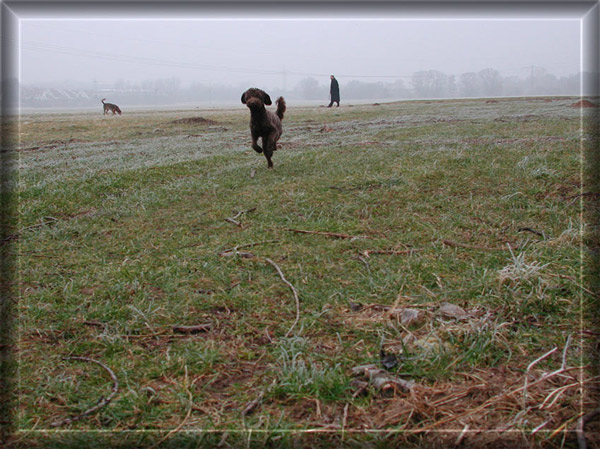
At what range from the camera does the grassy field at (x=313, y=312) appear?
5.86 feet

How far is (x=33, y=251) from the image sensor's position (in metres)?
4.47

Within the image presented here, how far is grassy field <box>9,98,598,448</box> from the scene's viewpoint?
5.86ft

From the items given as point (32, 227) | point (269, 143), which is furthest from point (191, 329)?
point (269, 143)

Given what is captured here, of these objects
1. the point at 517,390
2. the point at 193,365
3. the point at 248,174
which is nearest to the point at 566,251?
the point at 517,390

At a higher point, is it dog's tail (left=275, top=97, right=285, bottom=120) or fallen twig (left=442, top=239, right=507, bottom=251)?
dog's tail (left=275, top=97, right=285, bottom=120)

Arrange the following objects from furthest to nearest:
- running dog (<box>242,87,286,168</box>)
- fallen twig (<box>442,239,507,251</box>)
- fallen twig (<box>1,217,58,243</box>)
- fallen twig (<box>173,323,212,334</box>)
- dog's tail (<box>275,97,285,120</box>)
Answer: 1. dog's tail (<box>275,97,285,120</box>)
2. running dog (<box>242,87,286,168</box>)
3. fallen twig (<box>1,217,58,243</box>)
4. fallen twig (<box>442,239,507,251</box>)
5. fallen twig (<box>173,323,212,334</box>)

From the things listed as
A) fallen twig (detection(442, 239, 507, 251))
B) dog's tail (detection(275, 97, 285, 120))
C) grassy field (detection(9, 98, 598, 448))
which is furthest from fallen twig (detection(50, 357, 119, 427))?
dog's tail (detection(275, 97, 285, 120))

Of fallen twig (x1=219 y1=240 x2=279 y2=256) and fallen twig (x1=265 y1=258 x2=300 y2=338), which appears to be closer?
fallen twig (x1=265 y1=258 x2=300 y2=338)

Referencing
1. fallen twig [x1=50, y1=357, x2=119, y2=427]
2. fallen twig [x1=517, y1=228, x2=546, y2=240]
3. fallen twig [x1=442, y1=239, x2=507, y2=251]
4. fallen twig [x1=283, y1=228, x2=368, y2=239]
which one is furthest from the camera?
fallen twig [x1=283, y1=228, x2=368, y2=239]

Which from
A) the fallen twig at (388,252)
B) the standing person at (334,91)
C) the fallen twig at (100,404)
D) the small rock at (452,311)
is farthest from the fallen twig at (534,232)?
the standing person at (334,91)

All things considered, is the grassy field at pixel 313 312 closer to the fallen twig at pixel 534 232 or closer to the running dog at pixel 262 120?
the fallen twig at pixel 534 232

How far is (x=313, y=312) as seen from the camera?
2846 millimetres

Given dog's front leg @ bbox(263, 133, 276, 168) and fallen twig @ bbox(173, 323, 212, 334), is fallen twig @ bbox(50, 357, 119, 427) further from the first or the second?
dog's front leg @ bbox(263, 133, 276, 168)

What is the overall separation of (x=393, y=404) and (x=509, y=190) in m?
4.46
